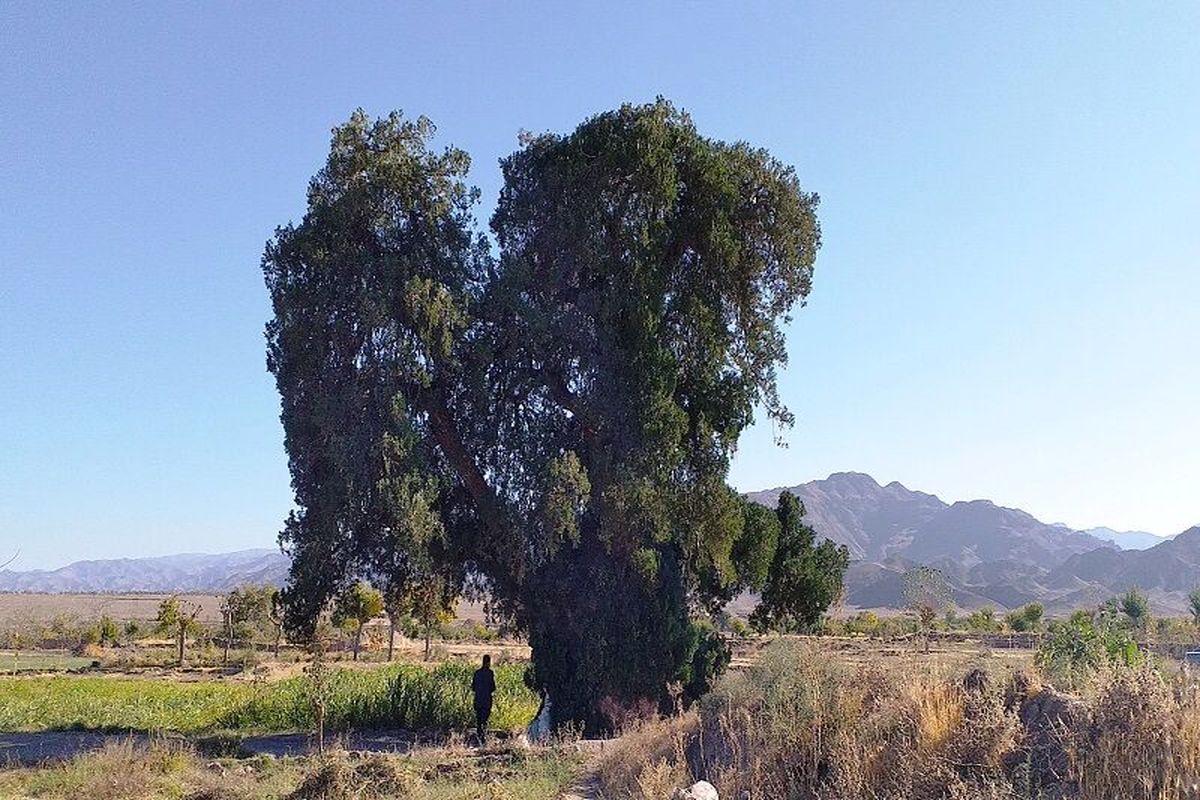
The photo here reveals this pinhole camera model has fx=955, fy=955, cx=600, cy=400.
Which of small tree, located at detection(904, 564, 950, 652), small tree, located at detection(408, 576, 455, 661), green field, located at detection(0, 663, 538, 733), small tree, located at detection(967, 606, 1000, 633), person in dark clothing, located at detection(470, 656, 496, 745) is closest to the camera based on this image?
person in dark clothing, located at detection(470, 656, 496, 745)

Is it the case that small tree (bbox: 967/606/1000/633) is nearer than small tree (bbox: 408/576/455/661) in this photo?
No

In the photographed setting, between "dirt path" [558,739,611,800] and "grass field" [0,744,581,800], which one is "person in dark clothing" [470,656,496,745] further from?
"grass field" [0,744,581,800]

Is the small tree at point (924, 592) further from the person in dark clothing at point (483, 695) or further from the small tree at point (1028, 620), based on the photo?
the small tree at point (1028, 620)

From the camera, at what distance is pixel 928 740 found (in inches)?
364

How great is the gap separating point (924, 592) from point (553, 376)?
11120 millimetres

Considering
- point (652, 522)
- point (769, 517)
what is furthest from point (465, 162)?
point (769, 517)

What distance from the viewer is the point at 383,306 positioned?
2016 centimetres

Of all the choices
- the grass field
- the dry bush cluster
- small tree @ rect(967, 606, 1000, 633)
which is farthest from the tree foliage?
small tree @ rect(967, 606, 1000, 633)

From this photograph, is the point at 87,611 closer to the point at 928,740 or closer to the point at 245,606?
the point at 245,606

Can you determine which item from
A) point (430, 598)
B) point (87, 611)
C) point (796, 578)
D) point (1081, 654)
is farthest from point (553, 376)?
point (87, 611)

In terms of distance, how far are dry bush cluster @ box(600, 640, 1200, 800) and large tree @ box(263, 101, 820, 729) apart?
7738 mm

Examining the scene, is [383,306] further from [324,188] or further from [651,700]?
[651,700]

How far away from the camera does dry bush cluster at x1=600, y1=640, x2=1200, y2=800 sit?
7.89 meters

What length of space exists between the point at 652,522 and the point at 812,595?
617 cm
